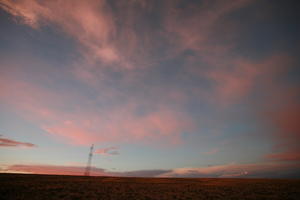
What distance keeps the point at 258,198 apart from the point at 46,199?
123ft

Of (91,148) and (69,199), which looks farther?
(91,148)

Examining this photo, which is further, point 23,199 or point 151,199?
point 151,199

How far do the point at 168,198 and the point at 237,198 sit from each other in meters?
13.0

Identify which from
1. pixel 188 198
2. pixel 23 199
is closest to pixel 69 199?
pixel 23 199

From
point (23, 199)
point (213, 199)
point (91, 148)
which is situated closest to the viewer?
point (23, 199)

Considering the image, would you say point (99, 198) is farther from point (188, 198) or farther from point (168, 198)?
point (188, 198)

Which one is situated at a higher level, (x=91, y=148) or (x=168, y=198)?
(x=91, y=148)

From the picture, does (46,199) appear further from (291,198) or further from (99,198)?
(291,198)

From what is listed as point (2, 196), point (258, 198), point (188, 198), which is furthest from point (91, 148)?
point (258, 198)

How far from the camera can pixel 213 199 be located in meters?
32.3

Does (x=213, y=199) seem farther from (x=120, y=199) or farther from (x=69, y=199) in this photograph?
(x=69, y=199)

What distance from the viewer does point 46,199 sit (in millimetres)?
27938

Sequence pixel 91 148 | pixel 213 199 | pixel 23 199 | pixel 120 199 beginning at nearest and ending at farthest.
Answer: pixel 23 199 < pixel 120 199 < pixel 213 199 < pixel 91 148

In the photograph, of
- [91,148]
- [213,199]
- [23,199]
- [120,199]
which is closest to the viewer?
[23,199]
